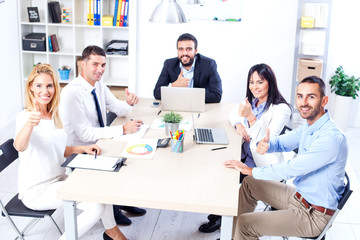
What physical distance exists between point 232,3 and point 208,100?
6.59 ft

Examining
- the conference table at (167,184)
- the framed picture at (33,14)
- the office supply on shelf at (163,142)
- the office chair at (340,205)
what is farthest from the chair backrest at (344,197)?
the framed picture at (33,14)

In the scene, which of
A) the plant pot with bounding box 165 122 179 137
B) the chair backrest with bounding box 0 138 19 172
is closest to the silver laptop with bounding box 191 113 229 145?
the plant pot with bounding box 165 122 179 137

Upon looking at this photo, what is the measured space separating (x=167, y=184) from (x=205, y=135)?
845 mm

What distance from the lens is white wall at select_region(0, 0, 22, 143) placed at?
5656 millimetres

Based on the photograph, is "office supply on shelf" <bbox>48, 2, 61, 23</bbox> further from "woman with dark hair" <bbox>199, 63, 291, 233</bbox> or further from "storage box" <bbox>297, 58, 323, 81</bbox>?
"woman with dark hair" <bbox>199, 63, 291, 233</bbox>

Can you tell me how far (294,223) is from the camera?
2.80 m

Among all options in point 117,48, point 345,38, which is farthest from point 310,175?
point 117,48

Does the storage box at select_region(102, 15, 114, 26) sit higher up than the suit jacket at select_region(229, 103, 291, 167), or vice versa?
the storage box at select_region(102, 15, 114, 26)

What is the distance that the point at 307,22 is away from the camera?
221 inches

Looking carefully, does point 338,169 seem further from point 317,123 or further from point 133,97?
point 133,97

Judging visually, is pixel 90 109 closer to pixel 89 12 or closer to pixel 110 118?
pixel 110 118

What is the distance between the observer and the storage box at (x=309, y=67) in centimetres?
570

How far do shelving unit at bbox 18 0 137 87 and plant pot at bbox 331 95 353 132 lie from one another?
262 cm

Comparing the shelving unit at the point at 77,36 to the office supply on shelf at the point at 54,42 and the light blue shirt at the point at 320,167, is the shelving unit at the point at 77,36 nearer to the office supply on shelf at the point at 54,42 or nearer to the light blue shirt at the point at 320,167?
the office supply on shelf at the point at 54,42
